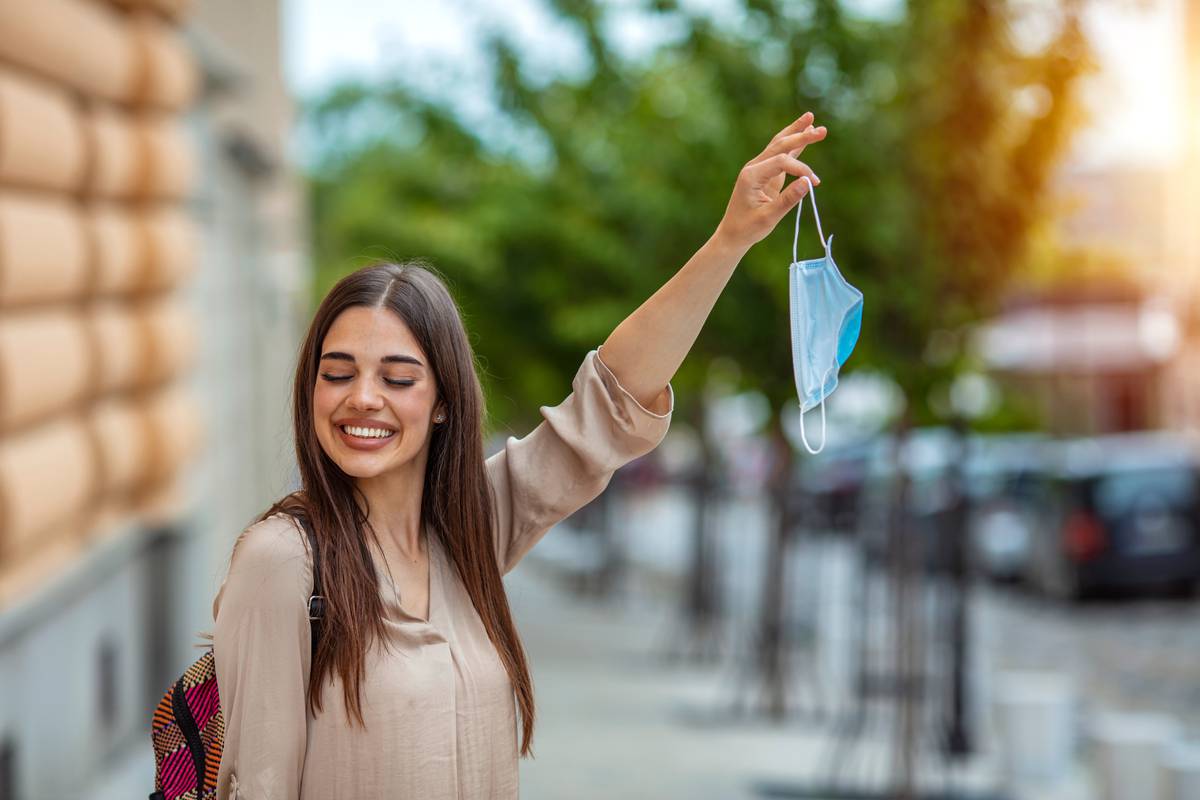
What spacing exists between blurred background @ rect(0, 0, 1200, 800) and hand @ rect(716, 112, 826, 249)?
0.61m

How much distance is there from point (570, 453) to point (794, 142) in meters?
0.62

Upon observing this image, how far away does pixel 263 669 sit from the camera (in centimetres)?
219

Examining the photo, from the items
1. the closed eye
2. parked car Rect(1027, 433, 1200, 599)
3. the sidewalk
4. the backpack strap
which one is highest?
the closed eye

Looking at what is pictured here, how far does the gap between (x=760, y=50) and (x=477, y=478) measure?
6.26 m

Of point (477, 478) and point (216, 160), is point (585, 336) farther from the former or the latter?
point (477, 478)

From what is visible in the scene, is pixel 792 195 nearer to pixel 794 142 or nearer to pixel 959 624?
pixel 794 142

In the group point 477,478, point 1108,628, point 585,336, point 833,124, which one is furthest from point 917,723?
point 1108,628

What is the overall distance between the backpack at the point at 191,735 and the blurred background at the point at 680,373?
400 mm

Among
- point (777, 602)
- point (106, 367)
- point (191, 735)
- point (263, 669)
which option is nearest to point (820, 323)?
point (263, 669)

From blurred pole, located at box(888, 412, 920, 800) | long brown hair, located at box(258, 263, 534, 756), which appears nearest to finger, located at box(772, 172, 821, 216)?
long brown hair, located at box(258, 263, 534, 756)

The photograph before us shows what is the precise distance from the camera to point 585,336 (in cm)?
1310

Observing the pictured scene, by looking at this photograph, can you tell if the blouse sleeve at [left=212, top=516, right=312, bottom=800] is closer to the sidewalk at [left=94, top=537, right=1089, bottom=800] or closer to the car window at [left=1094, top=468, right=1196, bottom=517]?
the sidewalk at [left=94, top=537, right=1089, bottom=800]

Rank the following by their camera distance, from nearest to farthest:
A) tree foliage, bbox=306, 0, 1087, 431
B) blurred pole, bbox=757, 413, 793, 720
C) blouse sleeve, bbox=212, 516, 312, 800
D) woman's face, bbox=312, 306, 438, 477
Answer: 1. blouse sleeve, bbox=212, 516, 312, 800
2. woman's face, bbox=312, 306, 438, 477
3. tree foliage, bbox=306, 0, 1087, 431
4. blurred pole, bbox=757, 413, 793, 720

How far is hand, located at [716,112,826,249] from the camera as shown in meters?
2.41
